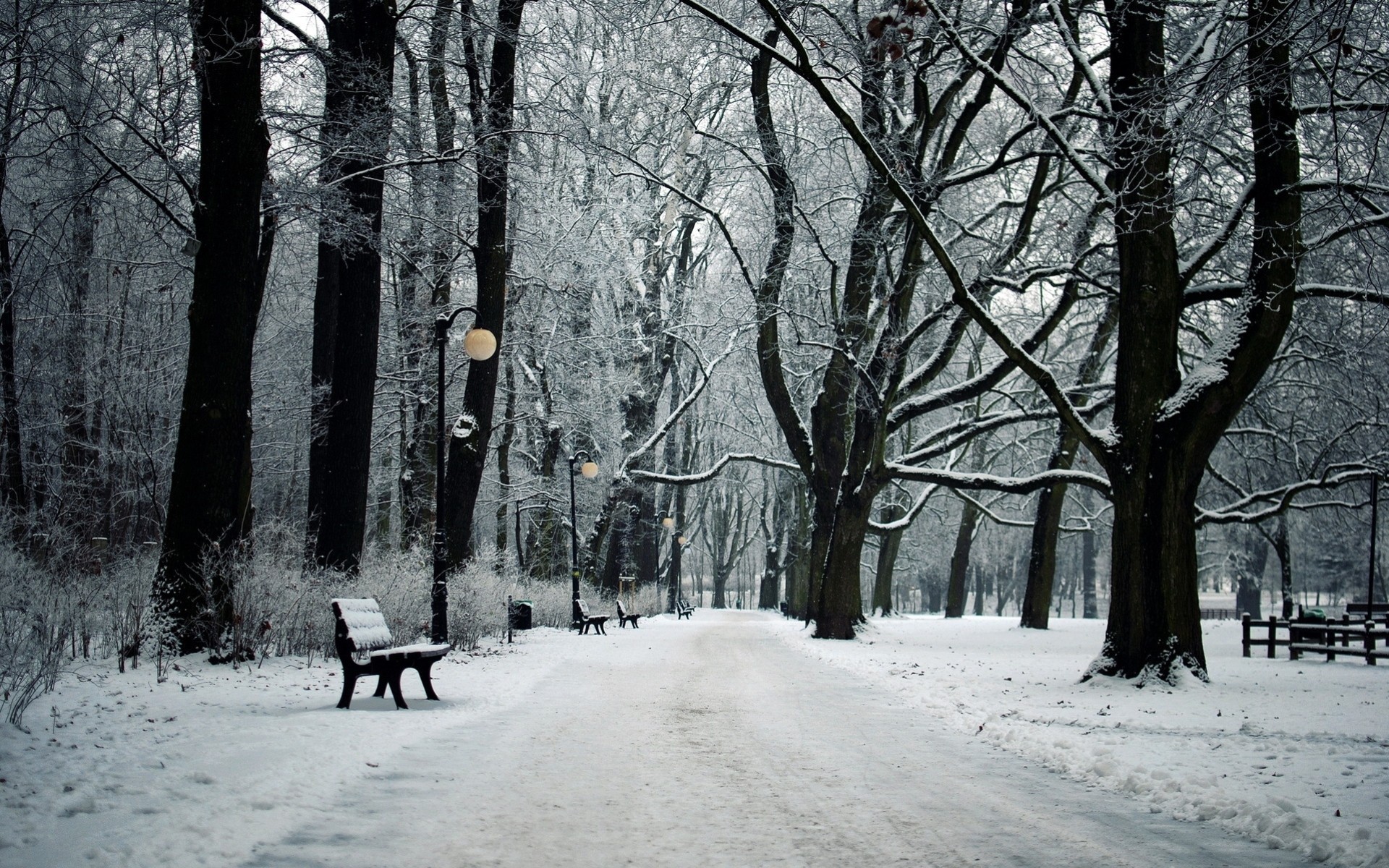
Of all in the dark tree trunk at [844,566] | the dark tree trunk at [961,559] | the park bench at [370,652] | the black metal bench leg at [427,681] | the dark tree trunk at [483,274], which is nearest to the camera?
the park bench at [370,652]

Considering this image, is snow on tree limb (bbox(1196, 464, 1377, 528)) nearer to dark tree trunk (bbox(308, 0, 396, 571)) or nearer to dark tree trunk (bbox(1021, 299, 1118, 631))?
dark tree trunk (bbox(1021, 299, 1118, 631))

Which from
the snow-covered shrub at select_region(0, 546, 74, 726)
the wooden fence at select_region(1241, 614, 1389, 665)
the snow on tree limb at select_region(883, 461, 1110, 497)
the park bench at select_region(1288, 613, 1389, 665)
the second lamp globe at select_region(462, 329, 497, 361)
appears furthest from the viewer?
the snow on tree limb at select_region(883, 461, 1110, 497)

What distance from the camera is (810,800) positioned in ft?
18.3

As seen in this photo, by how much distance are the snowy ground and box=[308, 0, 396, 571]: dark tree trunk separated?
357 cm

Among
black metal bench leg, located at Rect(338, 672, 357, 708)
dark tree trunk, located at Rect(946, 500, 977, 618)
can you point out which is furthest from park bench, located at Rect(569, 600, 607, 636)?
dark tree trunk, located at Rect(946, 500, 977, 618)

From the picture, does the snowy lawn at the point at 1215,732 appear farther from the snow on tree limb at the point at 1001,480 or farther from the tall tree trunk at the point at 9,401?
the tall tree trunk at the point at 9,401

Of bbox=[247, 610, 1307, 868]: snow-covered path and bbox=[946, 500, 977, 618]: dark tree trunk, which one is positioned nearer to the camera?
bbox=[247, 610, 1307, 868]: snow-covered path

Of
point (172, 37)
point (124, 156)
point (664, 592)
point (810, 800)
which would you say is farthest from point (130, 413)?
point (664, 592)

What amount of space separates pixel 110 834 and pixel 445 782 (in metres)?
1.87

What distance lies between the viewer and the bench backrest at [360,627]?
27.9ft

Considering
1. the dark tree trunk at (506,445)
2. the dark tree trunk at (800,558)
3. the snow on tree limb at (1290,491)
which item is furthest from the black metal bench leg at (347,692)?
the dark tree trunk at (800,558)

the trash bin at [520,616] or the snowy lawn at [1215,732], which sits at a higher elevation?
the snowy lawn at [1215,732]

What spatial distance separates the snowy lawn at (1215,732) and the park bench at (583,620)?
7996mm

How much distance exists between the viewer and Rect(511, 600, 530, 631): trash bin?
1944 cm
